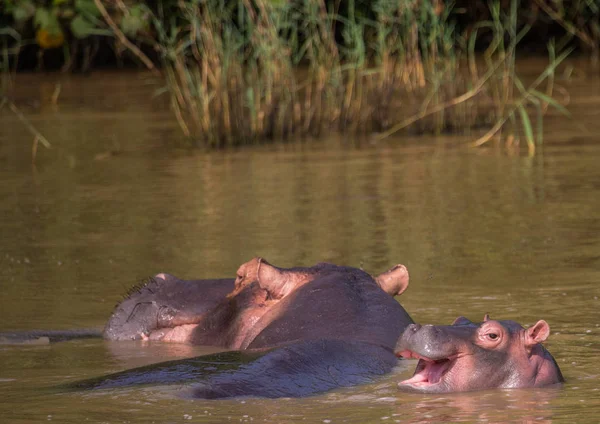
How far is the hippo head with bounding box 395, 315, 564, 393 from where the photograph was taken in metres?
3.63

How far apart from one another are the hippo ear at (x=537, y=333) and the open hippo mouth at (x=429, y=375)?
191mm

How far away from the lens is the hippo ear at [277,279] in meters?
4.51

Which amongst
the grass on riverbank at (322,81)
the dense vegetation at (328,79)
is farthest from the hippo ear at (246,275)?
the grass on riverbank at (322,81)

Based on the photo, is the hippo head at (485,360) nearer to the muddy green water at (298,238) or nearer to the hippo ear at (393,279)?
the muddy green water at (298,238)

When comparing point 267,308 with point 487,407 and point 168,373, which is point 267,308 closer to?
point 168,373

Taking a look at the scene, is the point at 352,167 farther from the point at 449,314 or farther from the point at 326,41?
the point at 449,314

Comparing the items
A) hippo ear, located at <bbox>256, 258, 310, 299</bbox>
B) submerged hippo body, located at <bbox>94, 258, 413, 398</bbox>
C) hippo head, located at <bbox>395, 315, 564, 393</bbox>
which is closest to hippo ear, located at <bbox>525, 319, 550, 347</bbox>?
hippo head, located at <bbox>395, 315, 564, 393</bbox>

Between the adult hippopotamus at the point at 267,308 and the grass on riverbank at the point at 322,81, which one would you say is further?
the grass on riverbank at the point at 322,81

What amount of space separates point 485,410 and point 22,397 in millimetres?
1183

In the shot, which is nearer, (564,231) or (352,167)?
(564,231)

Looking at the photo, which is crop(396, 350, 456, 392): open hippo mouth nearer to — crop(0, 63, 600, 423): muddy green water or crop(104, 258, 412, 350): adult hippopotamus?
crop(0, 63, 600, 423): muddy green water

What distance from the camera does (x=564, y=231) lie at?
6.57 m

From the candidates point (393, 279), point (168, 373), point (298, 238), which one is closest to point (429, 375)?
point (168, 373)

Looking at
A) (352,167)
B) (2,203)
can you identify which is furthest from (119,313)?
(352,167)
